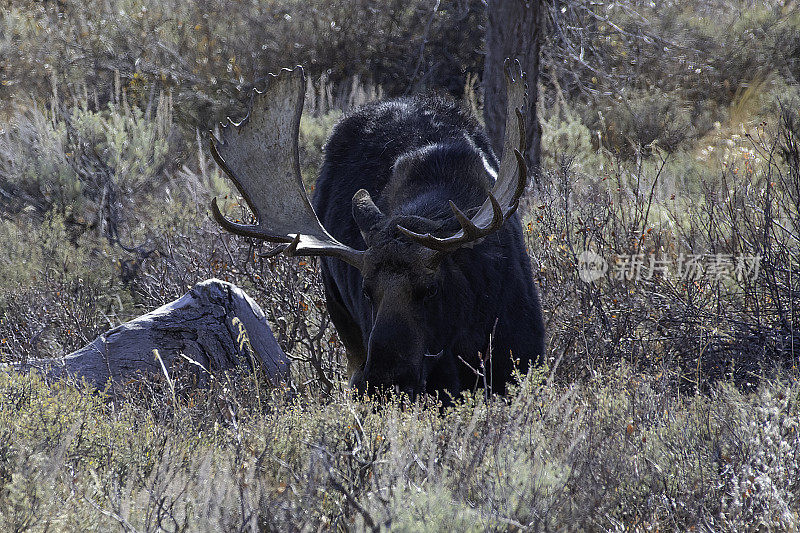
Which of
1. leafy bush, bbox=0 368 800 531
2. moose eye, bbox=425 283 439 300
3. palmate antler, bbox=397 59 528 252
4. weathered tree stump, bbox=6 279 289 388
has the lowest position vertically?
weathered tree stump, bbox=6 279 289 388

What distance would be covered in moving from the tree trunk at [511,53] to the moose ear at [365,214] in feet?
14.8

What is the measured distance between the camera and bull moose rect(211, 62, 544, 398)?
13.4 feet

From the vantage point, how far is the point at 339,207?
5695 mm

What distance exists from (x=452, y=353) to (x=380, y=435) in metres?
1.12

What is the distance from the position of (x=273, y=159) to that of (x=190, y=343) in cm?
140

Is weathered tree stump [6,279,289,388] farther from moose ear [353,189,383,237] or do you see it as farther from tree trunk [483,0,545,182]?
tree trunk [483,0,545,182]

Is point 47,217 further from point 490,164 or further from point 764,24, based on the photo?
point 764,24

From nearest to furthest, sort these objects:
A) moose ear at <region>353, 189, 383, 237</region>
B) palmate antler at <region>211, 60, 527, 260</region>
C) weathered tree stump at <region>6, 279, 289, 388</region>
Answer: moose ear at <region>353, 189, 383, 237</region> → palmate antler at <region>211, 60, 527, 260</region> → weathered tree stump at <region>6, 279, 289, 388</region>

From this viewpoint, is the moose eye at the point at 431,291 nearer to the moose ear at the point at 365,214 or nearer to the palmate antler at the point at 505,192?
the palmate antler at the point at 505,192

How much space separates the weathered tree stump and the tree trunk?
4117 mm

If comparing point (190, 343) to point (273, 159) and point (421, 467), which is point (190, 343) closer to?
point (273, 159)

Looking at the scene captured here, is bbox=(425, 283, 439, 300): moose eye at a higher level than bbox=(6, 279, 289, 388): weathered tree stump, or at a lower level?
higher

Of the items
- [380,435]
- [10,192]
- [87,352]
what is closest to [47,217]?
[10,192]

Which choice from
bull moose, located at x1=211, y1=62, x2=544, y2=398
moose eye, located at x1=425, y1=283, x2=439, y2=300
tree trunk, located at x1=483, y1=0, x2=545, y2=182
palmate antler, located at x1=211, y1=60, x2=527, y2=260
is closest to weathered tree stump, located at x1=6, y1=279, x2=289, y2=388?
bull moose, located at x1=211, y1=62, x2=544, y2=398
